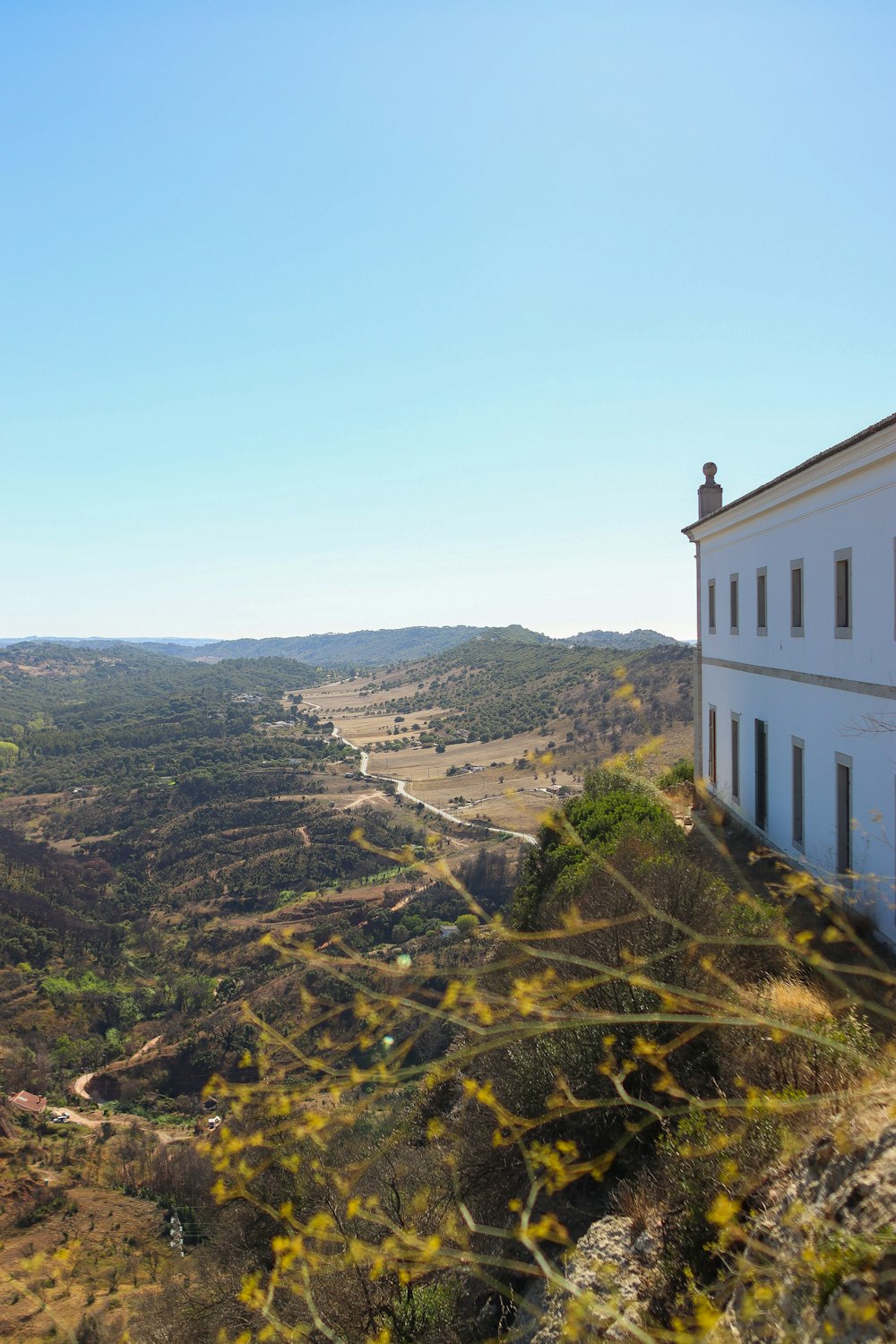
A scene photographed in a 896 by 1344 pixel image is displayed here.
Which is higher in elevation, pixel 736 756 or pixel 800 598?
pixel 800 598

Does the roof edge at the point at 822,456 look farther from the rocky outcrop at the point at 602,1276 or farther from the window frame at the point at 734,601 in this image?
the rocky outcrop at the point at 602,1276

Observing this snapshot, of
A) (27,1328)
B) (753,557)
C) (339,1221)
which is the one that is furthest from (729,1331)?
(27,1328)

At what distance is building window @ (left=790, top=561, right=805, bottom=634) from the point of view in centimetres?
1226

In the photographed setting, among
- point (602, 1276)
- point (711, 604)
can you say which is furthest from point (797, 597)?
point (602, 1276)

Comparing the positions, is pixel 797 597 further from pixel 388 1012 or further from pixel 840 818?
pixel 388 1012

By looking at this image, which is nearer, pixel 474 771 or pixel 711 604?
pixel 711 604

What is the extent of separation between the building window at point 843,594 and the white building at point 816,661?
0.02 m

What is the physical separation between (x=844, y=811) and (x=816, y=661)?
227 cm

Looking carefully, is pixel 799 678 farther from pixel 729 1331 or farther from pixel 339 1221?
pixel 729 1331

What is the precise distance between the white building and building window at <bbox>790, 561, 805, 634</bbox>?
0.04 m

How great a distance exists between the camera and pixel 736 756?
16.2 m

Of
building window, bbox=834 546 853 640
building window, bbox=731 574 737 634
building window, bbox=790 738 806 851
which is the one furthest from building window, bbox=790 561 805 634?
building window, bbox=731 574 737 634

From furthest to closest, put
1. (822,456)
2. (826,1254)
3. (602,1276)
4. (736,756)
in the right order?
(736,756)
(822,456)
(602,1276)
(826,1254)

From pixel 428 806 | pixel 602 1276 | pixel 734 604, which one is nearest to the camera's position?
pixel 602 1276
